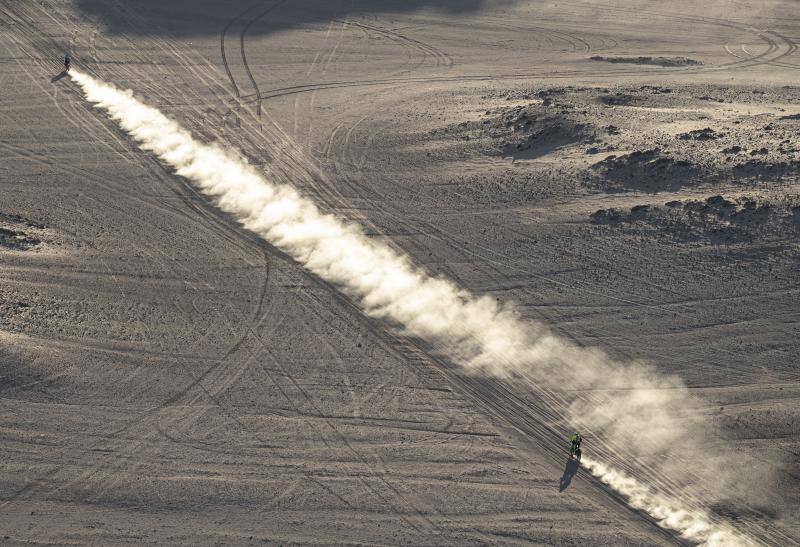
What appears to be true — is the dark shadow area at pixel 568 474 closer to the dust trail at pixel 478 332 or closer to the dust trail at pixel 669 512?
the dust trail at pixel 669 512

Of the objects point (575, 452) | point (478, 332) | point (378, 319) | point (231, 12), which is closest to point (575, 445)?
point (575, 452)

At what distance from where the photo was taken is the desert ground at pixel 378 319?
25.0 metres

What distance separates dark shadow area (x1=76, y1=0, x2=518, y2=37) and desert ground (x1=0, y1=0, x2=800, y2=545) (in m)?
8.16

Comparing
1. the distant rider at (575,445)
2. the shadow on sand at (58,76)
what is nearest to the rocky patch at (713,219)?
the distant rider at (575,445)

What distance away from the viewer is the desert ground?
25.0 meters

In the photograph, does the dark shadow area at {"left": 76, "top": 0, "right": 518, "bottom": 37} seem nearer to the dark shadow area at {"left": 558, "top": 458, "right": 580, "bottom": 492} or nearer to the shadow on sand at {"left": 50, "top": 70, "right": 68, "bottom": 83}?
the shadow on sand at {"left": 50, "top": 70, "right": 68, "bottom": 83}

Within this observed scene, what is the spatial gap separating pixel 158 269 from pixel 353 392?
37.8 feet

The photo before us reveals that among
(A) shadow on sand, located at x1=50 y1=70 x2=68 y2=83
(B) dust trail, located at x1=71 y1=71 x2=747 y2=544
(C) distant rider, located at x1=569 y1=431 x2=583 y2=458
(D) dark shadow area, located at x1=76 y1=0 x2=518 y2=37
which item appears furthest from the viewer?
(D) dark shadow area, located at x1=76 y1=0 x2=518 y2=37

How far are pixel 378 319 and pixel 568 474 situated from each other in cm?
995

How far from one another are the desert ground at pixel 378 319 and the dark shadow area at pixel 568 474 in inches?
5.3

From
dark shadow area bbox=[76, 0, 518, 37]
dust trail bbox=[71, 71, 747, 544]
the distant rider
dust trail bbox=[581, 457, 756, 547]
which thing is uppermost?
dark shadow area bbox=[76, 0, 518, 37]

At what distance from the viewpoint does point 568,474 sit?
2594cm

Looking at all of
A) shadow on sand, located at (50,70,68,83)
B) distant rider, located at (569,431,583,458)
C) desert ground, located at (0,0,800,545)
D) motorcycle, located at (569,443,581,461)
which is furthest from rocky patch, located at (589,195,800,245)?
shadow on sand, located at (50,70,68,83)

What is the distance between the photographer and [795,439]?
26.8m
